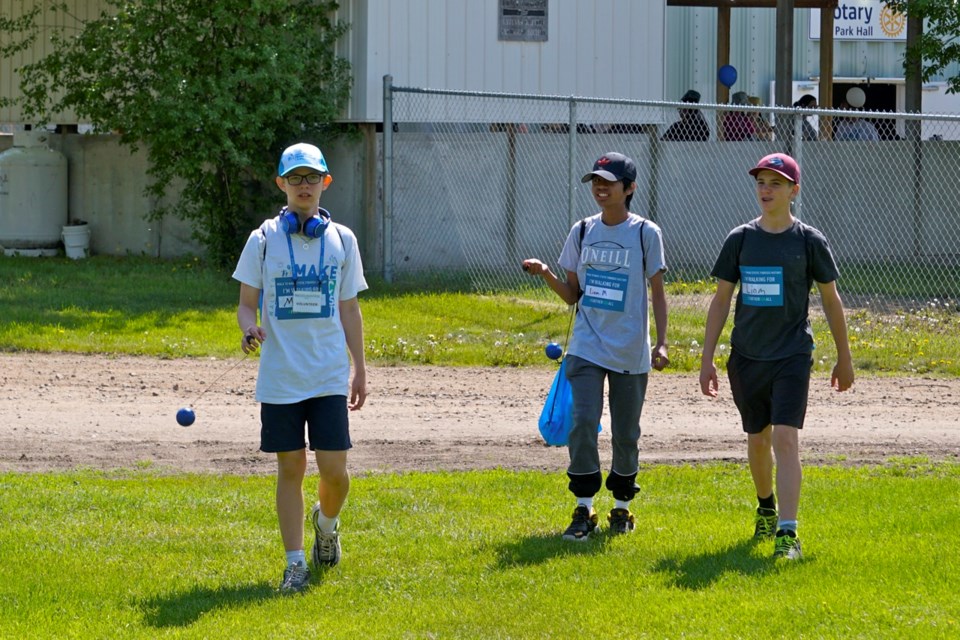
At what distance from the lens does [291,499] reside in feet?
19.9

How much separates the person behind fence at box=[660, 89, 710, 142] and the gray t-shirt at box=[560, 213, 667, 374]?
483 inches

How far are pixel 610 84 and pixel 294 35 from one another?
415 centimetres

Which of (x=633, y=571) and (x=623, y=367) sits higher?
(x=623, y=367)

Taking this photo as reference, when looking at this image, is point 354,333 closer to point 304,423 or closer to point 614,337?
point 304,423

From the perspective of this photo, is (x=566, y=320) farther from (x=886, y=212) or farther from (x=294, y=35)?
(x=886, y=212)

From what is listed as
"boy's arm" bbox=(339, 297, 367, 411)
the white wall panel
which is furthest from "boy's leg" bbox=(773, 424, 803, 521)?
the white wall panel

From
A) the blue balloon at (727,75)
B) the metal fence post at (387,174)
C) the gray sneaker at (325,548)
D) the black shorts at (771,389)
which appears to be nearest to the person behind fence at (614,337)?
the black shorts at (771,389)

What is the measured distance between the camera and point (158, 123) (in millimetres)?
17031

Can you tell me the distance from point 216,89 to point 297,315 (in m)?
11.3

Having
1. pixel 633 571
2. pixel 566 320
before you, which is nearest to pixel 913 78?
pixel 566 320

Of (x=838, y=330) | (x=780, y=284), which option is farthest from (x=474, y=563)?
(x=838, y=330)

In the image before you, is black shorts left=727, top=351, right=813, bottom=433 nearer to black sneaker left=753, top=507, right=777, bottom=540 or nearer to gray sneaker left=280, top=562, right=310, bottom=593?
black sneaker left=753, top=507, right=777, bottom=540

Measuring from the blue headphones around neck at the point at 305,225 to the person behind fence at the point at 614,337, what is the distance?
1.41 m

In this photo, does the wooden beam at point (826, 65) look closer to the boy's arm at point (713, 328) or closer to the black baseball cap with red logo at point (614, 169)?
the black baseball cap with red logo at point (614, 169)
